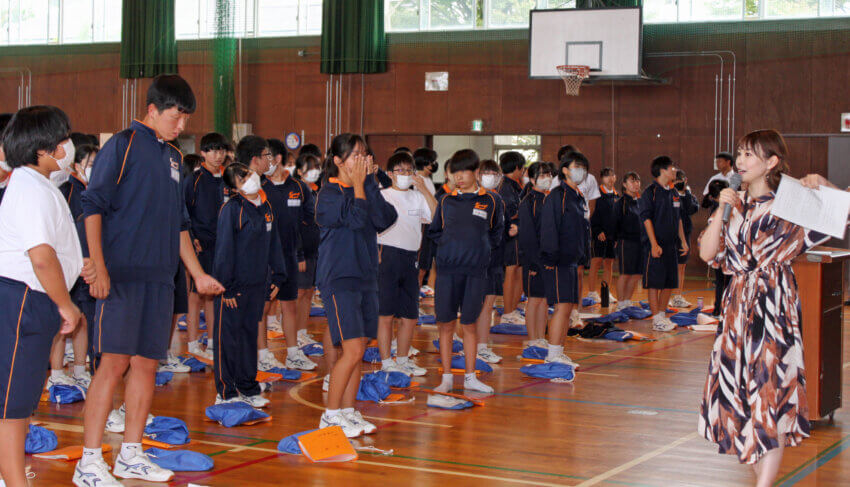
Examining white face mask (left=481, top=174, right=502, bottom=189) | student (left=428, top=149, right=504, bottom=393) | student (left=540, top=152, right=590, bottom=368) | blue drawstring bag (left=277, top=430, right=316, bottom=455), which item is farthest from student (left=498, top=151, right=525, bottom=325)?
blue drawstring bag (left=277, top=430, right=316, bottom=455)

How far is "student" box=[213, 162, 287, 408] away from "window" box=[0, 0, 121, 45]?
620 inches

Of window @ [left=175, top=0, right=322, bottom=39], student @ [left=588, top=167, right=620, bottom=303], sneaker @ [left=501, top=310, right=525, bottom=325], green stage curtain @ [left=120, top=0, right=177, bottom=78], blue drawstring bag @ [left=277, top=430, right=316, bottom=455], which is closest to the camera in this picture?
blue drawstring bag @ [left=277, top=430, right=316, bottom=455]

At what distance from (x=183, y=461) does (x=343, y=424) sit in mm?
1034

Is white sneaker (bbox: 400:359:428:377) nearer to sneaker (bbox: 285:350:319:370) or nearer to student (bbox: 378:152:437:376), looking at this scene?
student (bbox: 378:152:437:376)

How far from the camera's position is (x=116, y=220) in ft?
14.2

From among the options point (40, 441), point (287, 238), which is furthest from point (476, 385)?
point (40, 441)

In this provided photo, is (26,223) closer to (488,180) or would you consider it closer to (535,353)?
(488,180)

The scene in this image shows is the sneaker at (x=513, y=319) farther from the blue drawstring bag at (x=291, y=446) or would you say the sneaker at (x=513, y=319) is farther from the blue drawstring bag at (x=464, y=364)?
the blue drawstring bag at (x=291, y=446)

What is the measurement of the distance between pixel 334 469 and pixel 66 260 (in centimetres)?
187

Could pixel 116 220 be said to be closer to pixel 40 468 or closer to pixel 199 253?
pixel 40 468

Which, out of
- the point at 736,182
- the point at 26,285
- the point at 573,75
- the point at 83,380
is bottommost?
the point at 83,380

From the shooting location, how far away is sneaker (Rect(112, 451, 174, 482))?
4.48 m

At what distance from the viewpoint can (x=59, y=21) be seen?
818 inches

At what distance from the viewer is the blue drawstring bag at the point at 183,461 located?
472 centimetres
